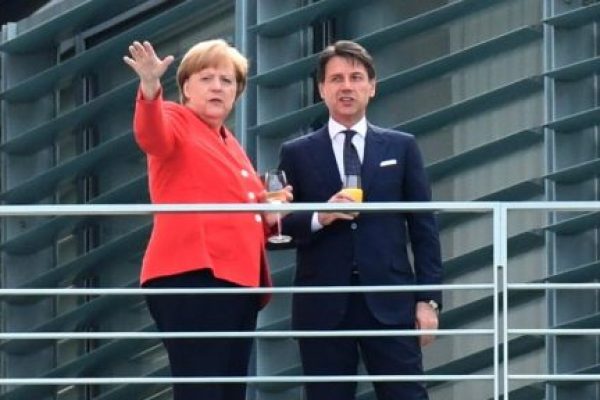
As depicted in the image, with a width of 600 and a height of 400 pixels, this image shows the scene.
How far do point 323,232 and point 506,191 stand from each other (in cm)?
262

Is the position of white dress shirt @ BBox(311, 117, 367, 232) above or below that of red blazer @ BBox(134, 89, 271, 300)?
above

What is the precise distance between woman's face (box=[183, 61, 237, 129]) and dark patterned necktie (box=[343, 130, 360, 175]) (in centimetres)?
49

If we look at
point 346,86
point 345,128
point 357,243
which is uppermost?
point 346,86

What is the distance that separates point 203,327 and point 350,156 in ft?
2.80

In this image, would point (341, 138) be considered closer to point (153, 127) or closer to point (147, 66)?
point (153, 127)

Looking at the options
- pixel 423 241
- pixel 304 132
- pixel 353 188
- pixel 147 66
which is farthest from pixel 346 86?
pixel 304 132

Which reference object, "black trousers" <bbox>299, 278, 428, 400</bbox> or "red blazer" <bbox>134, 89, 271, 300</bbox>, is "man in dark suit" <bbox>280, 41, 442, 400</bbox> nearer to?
"black trousers" <bbox>299, 278, 428, 400</bbox>

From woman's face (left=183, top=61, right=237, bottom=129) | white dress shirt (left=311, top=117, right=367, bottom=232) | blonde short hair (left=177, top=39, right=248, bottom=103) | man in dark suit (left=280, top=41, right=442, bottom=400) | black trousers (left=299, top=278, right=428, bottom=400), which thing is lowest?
black trousers (left=299, top=278, right=428, bottom=400)

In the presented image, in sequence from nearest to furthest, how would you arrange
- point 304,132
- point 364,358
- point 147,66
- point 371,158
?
point 147,66
point 364,358
point 371,158
point 304,132

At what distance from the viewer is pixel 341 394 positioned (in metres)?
8.27

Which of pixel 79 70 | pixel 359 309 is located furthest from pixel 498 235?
pixel 79 70

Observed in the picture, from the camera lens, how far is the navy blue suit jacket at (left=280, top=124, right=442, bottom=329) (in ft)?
27.3

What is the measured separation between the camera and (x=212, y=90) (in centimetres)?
816

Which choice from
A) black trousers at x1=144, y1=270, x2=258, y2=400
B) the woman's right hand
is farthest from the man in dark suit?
the woman's right hand
